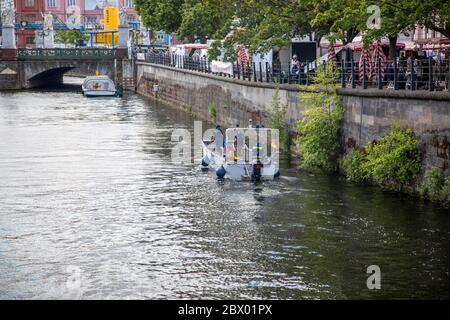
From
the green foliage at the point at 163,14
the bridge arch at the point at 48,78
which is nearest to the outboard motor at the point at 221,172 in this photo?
the green foliage at the point at 163,14

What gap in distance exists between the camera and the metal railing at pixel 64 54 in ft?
288

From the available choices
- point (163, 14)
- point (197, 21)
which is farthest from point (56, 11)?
point (197, 21)

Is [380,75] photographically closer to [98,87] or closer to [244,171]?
[244,171]

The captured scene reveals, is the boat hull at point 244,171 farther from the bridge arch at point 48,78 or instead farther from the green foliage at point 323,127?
the bridge arch at point 48,78

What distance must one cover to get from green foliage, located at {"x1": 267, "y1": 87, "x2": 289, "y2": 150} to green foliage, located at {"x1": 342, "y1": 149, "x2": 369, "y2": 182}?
739cm

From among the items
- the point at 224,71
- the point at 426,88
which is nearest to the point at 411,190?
the point at 426,88

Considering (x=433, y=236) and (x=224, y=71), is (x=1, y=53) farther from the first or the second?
(x=433, y=236)

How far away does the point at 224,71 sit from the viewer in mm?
53375

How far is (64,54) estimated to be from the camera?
8756 cm

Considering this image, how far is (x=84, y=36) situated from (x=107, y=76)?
195 feet

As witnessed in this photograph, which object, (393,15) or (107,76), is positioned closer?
(393,15)

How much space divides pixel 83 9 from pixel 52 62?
72328mm

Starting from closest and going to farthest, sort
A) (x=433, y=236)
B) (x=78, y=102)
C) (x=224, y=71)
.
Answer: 1. (x=433, y=236)
2. (x=224, y=71)
3. (x=78, y=102)

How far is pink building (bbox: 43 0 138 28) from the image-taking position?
154 metres
